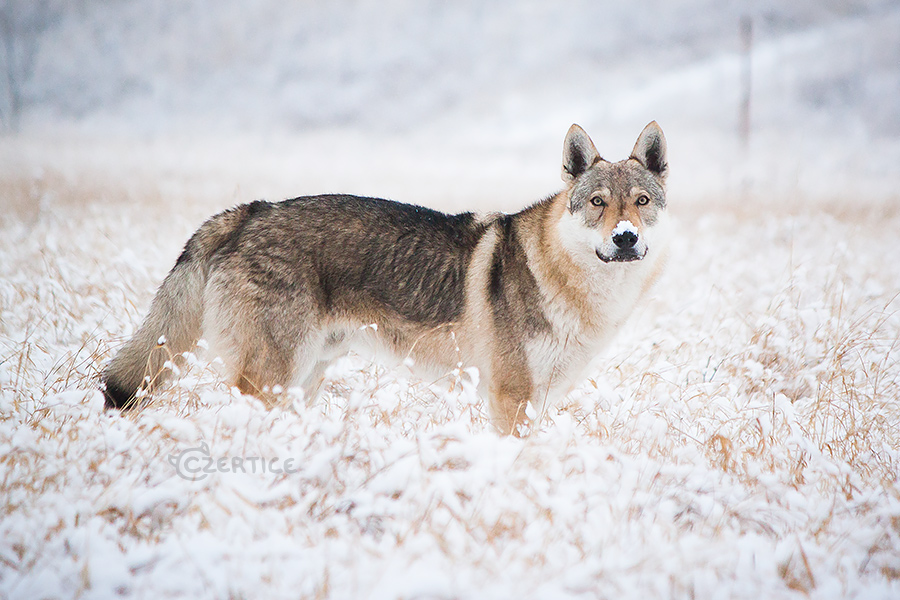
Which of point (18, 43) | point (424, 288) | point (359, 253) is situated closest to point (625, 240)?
point (424, 288)

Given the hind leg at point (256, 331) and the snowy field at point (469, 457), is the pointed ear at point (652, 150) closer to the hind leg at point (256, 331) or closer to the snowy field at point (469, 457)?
the snowy field at point (469, 457)

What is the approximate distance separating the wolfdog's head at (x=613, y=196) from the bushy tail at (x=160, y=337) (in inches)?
83.1

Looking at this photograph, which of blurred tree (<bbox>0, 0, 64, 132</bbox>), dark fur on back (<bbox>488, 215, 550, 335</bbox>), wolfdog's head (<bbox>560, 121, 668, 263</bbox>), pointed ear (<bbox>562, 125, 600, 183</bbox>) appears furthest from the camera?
blurred tree (<bbox>0, 0, 64, 132</bbox>)

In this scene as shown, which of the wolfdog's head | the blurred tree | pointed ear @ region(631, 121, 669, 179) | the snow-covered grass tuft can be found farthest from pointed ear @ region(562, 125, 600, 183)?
the blurred tree

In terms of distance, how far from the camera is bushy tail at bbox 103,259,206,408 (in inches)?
106

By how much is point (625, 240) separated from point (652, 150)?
85 centimetres

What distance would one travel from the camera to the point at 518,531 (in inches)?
74.8

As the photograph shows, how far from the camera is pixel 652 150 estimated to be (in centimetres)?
326

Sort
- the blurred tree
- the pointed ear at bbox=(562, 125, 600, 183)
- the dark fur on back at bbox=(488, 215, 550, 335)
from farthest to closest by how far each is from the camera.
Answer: the blurred tree
the pointed ear at bbox=(562, 125, 600, 183)
the dark fur on back at bbox=(488, 215, 550, 335)

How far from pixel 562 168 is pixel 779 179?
1042cm

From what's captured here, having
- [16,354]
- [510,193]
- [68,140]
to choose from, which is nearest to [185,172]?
[68,140]

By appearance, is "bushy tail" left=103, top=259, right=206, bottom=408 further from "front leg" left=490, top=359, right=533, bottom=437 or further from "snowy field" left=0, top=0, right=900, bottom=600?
"front leg" left=490, top=359, right=533, bottom=437

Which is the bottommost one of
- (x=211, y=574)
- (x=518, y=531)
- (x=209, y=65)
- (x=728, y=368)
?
(x=728, y=368)

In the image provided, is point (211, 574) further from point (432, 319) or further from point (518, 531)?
point (432, 319)
